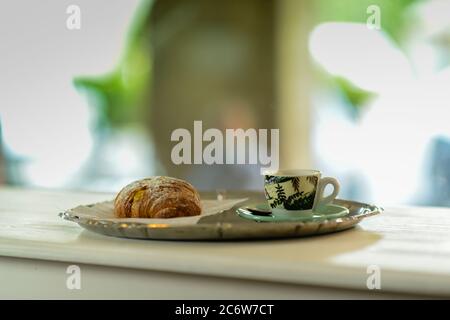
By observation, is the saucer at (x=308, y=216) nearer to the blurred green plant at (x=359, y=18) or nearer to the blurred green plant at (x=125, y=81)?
the blurred green plant at (x=359, y=18)

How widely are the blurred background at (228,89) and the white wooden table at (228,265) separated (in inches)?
75.0

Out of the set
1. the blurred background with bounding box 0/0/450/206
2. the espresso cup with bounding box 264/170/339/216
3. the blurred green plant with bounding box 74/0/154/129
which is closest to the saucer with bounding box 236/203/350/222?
the espresso cup with bounding box 264/170/339/216

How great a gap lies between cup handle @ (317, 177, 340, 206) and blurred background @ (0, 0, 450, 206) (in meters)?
1.84

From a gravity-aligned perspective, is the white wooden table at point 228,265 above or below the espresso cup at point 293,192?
below

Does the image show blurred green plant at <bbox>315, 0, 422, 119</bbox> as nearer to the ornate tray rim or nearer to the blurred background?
the blurred background

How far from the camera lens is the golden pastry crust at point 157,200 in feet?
2.80

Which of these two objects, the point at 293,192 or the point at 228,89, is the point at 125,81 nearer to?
the point at 228,89

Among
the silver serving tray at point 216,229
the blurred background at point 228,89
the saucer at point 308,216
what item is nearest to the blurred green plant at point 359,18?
the blurred background at point 228,89

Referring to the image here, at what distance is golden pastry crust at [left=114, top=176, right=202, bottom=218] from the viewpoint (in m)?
0.85

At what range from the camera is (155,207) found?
2.80ft

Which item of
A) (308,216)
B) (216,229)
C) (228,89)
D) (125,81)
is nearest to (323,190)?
(308,216)

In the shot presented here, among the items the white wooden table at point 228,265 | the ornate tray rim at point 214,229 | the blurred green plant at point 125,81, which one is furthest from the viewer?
the blurred green plant at point 125,81

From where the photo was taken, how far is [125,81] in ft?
10.00

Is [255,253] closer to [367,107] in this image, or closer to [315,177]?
[315,177]
